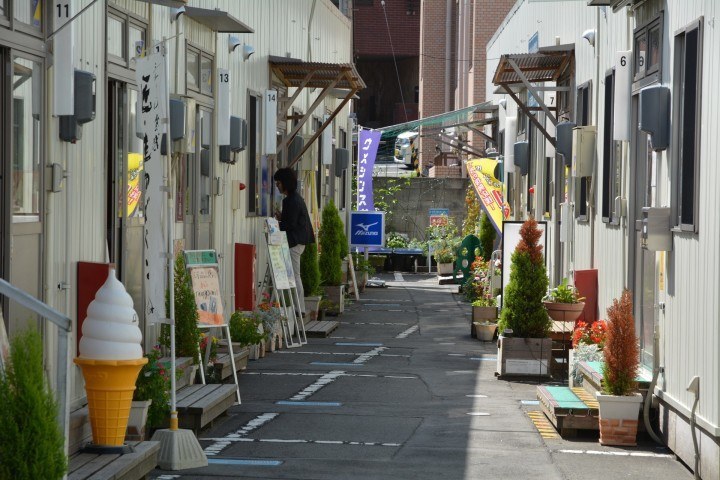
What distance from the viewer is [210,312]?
38.1ft

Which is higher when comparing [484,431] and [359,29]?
[359,29]

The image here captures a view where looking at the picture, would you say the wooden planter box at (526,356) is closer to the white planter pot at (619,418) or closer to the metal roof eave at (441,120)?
the white planter pot at (619,418)

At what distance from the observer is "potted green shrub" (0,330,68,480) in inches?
204

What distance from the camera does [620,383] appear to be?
9.72 meters

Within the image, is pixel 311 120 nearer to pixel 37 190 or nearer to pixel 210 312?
pixel 210 312

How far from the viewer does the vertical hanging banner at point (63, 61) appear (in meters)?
8.14

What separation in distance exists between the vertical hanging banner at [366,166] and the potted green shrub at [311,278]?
9330 mm

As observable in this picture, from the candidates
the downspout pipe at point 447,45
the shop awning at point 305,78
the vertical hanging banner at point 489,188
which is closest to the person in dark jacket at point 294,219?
the shop awning at point 305,78

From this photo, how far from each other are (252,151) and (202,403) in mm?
7184

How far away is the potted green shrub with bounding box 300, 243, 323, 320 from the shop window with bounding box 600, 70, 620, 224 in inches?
262

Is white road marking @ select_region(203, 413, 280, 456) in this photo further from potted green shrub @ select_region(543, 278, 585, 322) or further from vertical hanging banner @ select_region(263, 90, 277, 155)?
vertical hanging banner @ select_region(263, 90, 277, 155)

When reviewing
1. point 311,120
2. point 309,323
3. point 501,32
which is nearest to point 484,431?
point 309,323

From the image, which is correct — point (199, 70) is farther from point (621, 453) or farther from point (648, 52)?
point (621, 453)

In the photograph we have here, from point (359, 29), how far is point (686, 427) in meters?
45.1
